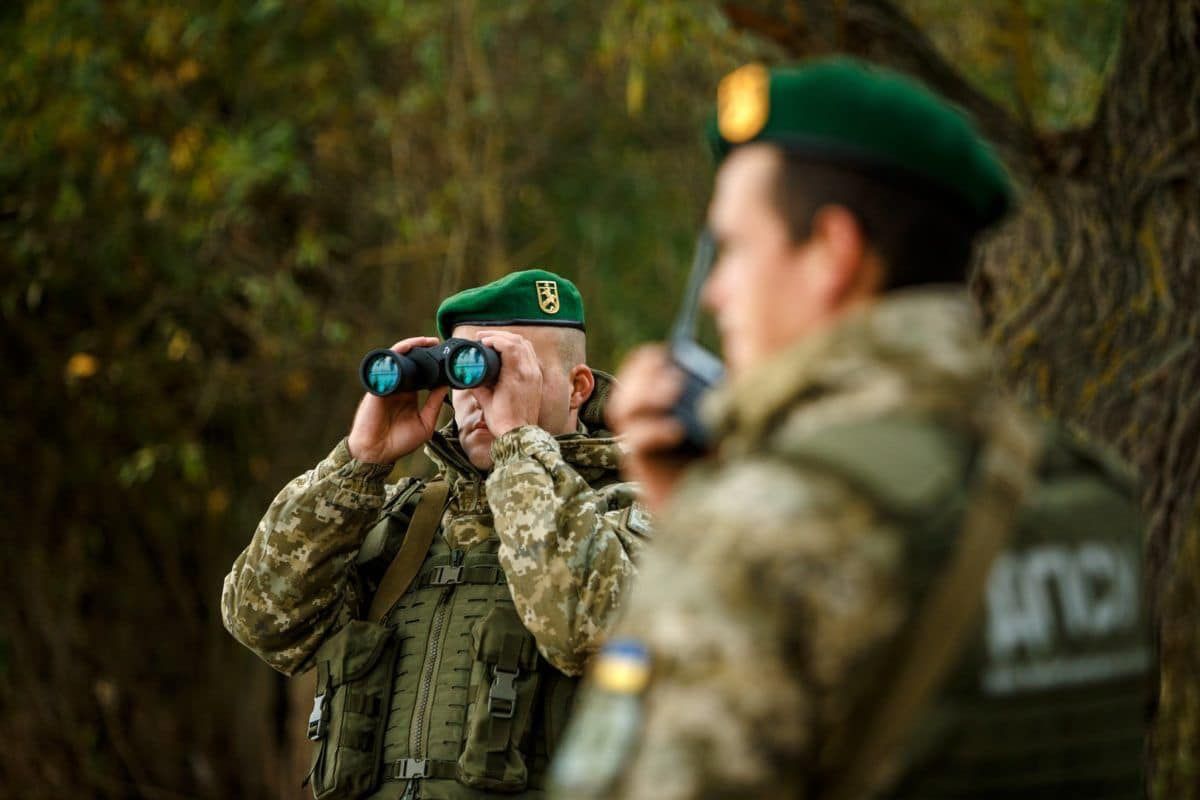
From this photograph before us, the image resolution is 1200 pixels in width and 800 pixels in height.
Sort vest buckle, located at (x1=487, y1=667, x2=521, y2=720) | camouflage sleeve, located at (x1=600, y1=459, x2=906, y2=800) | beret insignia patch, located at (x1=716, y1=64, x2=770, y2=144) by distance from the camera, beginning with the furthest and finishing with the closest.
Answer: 1. vest buckle, located at (x1=487, y1=667, x2=521, y2=720)
2. beret insignia patch, located at (x1=716, y1=64, x2=770, y2=144)
3. camouflage sleeve, located at (x1=600, y1=459, x2=906, y2=800)

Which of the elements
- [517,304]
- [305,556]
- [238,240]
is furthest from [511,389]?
[238,240]

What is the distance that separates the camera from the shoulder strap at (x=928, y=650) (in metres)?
1.30

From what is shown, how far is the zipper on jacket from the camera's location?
2.68m

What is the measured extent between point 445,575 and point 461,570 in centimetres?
3

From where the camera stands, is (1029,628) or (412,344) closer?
(1029,628)

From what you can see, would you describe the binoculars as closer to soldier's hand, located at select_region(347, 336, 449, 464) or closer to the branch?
soldier's hand, located at select_region(347, 336, 449, 464)

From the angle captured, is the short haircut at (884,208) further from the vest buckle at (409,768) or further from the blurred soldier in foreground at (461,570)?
the vest buckle at (409,768)

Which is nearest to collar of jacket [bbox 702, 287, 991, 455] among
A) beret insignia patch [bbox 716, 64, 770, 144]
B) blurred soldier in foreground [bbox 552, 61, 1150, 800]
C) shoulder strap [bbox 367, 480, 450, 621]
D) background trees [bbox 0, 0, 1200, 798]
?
blurred soldier in foreground [bbox 552, 61, 1150, 800]

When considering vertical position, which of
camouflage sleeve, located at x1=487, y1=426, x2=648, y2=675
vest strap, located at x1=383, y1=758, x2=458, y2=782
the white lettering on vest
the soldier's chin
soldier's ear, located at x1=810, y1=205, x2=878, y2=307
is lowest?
vest strap, located at x1=383, y1=758, x2=458, y2=782

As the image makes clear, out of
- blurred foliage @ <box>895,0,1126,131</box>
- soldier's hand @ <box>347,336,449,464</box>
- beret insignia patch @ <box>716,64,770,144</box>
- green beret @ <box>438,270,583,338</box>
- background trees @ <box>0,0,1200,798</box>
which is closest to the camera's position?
beret insignia patch @ <box>716,64,770,144</box>

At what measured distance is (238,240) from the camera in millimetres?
7941

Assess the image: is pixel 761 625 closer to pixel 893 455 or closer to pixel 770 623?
pixel 770 623

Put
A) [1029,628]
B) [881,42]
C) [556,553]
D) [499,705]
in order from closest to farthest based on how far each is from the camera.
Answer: [1029,628]
[556,553]
[499,705]
[881,42]

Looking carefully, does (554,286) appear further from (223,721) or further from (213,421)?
(223,721)
